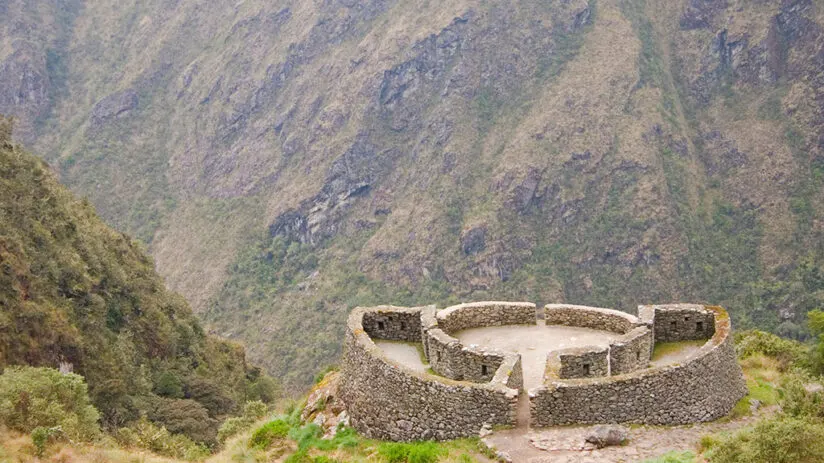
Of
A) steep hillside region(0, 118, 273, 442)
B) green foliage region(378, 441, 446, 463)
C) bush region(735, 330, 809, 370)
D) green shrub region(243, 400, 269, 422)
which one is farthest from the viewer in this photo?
steep hillside region(0, 118, 273, 442)

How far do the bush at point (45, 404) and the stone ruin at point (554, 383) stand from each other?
6.51m

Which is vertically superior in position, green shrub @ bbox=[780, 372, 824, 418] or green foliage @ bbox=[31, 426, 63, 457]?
green foliage @ bbox=[31, 426, 63, 457]

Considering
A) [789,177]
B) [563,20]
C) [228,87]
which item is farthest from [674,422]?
[228,87]

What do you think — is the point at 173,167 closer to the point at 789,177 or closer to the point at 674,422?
the point at 789,177

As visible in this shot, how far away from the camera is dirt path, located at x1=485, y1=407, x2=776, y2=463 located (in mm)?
14609

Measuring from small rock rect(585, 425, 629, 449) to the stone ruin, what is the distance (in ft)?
1.38

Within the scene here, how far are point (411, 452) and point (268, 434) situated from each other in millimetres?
4689

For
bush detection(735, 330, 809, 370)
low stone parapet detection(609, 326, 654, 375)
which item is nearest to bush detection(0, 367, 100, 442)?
low stone parapet detection(609, 326, 654, 375)

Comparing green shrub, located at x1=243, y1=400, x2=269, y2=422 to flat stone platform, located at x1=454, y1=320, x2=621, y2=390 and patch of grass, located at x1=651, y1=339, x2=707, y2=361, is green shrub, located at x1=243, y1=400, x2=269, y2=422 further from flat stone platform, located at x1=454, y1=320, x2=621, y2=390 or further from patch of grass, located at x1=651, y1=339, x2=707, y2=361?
patch of grass, located at x1=651, y1=339, x2=707, y2=361

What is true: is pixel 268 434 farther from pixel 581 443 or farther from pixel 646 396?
pixel 646 396

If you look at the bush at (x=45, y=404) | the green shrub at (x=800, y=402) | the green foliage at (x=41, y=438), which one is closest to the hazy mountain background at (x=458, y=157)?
the bush at (x=45, y=404)

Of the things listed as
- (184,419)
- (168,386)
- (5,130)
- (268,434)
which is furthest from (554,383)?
(5,130)

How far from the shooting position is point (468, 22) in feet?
565

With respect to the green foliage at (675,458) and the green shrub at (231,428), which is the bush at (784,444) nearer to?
the green foliage at (675,458)
